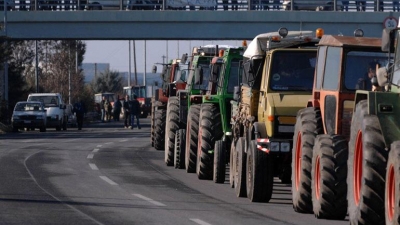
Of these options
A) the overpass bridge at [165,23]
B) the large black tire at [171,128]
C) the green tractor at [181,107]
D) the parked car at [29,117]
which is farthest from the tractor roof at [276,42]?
the parked car at [29,117]

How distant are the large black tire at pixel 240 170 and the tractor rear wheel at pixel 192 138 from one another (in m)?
4.20

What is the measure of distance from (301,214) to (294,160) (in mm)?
887

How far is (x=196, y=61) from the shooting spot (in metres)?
26.2

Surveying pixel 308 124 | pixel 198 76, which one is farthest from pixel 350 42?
pixel 198 76

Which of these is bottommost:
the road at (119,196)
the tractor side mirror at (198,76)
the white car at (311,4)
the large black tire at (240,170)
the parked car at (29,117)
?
the parked car at (29,117)

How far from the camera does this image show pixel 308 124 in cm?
1511

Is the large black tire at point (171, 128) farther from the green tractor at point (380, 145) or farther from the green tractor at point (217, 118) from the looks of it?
the green tractor at point (380, 145)

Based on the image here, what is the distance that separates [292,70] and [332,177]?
424 centimetres

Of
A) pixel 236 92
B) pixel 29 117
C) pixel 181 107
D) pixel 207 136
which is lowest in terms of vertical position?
pixel 29 117

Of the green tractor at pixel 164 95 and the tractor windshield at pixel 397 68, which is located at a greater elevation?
the tractor windshield at pixel 397 68

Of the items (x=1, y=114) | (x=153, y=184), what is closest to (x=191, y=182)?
(x=153, y=184)

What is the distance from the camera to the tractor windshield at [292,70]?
1775 centimetres

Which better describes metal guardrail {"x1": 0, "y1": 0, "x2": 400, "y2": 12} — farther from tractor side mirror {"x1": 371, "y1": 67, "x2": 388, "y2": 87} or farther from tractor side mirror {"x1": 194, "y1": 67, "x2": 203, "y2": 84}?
tractor side mirror {"x1": 371, "y1": 67, "x2": 388, "y2": 87}

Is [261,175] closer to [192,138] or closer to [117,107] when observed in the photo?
[192,138]
